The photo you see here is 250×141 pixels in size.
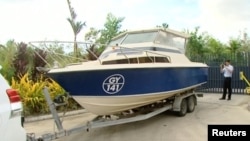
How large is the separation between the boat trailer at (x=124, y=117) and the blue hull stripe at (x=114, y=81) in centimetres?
51

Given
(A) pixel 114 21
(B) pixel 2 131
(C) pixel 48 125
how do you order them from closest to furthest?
(B) pixel 2 131, (C) pixel 48 125, (A) pixel 114 21

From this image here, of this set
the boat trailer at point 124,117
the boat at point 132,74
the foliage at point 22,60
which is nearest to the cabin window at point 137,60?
the boat at point 132,74

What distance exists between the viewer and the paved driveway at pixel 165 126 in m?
6.83

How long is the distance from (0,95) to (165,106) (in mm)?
5588

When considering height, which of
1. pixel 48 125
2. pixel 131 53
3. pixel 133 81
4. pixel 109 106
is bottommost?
pixel 48 125

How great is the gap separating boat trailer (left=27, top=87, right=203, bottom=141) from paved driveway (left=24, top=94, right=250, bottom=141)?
31cm

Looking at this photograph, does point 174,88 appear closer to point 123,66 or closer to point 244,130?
point 123,66

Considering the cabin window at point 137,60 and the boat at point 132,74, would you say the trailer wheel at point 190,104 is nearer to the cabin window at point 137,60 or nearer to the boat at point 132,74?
the boat at point 132,74

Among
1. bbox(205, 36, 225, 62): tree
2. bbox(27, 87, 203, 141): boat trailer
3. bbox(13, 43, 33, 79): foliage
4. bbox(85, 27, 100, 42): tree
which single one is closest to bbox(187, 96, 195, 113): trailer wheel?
bbox(27, 87, 203, 141): boat trailer

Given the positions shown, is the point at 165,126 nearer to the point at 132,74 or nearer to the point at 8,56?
the point at 132,74

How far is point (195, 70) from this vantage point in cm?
962

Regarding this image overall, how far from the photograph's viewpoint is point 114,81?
6555 mm

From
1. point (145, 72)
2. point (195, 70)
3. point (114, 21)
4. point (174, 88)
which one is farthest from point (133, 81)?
point (114, 21)

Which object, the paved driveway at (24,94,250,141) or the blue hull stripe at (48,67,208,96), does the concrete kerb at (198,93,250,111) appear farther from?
the blue hull stripe at (48,67,208,96)
